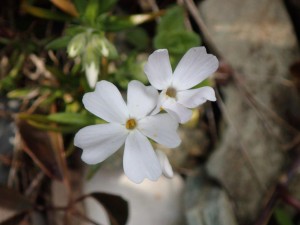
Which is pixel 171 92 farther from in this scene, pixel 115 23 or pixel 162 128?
pixel 115 23

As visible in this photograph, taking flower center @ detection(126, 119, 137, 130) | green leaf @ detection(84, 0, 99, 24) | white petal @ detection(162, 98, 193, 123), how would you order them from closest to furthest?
white petal @ detection(162, 98, 193, 123) → flower center @ detection(126, 119, 137, 130) → green leaf @ detection(84, 0, 99, 24)

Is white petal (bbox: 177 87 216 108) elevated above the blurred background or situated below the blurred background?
above

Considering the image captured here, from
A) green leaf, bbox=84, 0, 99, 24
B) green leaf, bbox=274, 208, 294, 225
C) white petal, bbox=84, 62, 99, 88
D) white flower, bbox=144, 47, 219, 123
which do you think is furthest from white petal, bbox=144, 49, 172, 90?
green leaf, bbox=274, 208, 294, 225

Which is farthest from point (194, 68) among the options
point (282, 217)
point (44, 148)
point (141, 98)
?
point (282, 217)

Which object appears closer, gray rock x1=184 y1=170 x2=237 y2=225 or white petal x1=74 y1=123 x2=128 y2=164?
white petal x1=74 y1=123 x2=128 y2=164

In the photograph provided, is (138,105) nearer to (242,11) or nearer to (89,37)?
(89,37)

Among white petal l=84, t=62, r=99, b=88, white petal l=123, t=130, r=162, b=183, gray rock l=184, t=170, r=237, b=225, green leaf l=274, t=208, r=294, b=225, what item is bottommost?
green leaf l=274, t=208, r=294, b=225

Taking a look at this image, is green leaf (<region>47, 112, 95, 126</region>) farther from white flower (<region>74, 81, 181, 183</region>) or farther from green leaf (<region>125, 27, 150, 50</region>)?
green leaf (<region>125, 27, 150, 50</region>)
